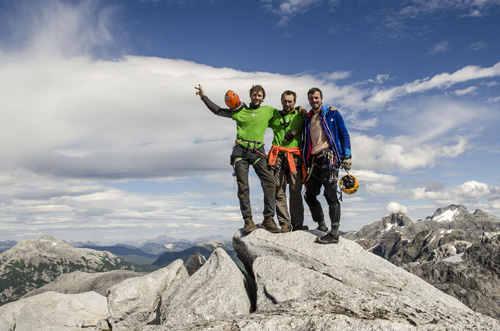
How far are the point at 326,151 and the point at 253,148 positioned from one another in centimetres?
310

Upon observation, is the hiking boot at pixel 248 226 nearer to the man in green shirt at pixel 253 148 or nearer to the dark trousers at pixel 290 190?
the man in green shirt at pixel 253 148

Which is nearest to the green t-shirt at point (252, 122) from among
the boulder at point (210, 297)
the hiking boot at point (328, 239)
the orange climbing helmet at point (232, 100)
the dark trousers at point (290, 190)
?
the orange climbing helmet at point (232, 100)

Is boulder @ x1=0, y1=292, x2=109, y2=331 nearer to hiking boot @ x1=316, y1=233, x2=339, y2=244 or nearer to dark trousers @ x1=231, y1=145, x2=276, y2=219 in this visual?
dark trousers @ x1=231, y1=145, x2=276, y2=219

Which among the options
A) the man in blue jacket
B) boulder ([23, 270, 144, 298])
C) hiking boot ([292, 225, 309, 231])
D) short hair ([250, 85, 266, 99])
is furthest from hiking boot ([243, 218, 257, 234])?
boulder ([23, 270, 144, 298])

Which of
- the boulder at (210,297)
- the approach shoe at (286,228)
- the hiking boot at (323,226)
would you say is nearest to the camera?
the boulder at (210,297)

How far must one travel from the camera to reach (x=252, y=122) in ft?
46.2

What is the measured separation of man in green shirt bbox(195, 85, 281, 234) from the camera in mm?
14062

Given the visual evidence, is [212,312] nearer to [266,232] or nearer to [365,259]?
[266,232]

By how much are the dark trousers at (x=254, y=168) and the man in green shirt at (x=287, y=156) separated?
399 millimetres

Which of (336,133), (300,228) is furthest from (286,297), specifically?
(336,133)

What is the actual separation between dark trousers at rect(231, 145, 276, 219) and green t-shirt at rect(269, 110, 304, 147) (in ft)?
2.98

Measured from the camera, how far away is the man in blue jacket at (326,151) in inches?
497

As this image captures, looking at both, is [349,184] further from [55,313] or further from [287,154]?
[55,313]

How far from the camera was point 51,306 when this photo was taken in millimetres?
19203
